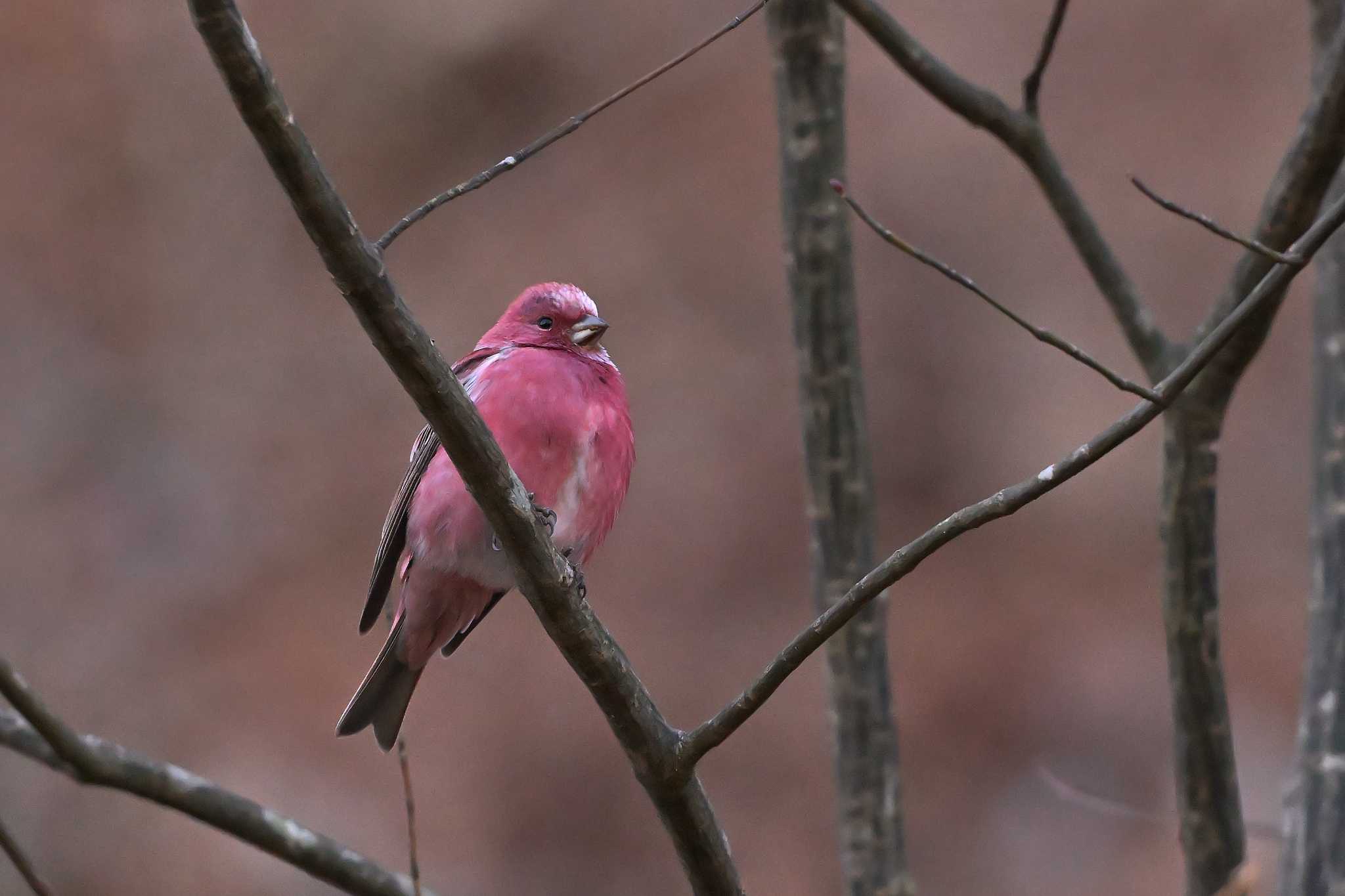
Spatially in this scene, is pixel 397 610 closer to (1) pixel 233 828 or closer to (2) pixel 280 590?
(1) pixel 233 828

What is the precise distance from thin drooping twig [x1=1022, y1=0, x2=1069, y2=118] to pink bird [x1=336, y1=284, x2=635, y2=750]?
4.60 ft

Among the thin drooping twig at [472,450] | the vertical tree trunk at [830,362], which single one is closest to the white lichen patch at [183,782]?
the thin drooping twig at [472,450]

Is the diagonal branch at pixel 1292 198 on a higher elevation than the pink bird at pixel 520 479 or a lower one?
lower

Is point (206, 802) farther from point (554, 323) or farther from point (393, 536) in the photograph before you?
point (554, 323)

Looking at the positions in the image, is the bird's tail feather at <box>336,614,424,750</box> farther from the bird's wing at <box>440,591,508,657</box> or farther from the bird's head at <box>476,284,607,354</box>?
the bird's head at <box>476,284,607,354</box>

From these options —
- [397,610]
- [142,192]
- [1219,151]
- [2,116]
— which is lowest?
[397,610]

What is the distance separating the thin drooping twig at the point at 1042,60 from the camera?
142 inches

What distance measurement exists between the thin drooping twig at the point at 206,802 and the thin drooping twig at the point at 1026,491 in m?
1.09

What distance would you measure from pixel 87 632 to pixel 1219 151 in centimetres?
863

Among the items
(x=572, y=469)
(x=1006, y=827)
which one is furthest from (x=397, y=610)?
(x=1006, y=827)

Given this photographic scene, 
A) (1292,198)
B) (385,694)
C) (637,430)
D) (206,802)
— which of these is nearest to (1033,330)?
(1292,198)

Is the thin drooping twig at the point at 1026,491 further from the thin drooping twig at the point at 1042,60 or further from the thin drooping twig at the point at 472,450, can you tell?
the thin drooping twig at the point at 1042,60

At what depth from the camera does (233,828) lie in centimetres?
315

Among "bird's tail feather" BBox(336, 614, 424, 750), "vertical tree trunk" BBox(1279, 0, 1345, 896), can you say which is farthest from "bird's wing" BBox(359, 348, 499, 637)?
"vertical tree trunk" BBox(1279, 0, 1345, 896)
